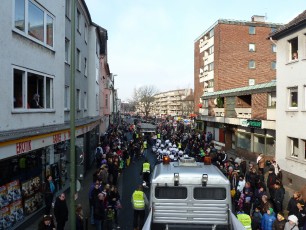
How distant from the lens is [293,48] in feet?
65.4

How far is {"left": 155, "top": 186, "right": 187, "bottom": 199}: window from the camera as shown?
8.38 metres

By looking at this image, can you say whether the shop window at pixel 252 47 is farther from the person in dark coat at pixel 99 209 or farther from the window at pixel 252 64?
the person in dark coat at pixel 99 209

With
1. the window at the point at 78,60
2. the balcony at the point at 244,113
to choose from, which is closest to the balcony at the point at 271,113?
the balcony at the point at 244,113

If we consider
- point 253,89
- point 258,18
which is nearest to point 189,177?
point 253,89

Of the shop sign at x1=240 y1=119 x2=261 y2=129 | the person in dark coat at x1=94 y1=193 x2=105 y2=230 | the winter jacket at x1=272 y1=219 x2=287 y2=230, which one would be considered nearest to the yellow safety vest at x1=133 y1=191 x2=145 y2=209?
the person in dark coat at x1=94 y1=193 x2=105 y2=230

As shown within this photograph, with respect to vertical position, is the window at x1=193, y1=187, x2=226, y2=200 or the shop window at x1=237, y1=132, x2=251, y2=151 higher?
the window at x1=193, y1=187, x2=226, y2=200

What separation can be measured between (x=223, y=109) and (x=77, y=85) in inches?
659

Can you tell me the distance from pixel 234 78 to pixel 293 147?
98.1ft

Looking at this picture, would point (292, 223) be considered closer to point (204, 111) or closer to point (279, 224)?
point (279, 224)

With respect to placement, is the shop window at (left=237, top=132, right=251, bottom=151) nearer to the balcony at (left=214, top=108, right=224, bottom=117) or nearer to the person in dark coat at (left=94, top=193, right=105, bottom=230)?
the balcony at (left=214, top=108, right=224, bottom=117)

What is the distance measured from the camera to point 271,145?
23.7 m

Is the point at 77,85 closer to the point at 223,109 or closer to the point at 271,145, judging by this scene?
the point at 271,145

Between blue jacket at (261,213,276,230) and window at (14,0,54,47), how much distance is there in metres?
9.50

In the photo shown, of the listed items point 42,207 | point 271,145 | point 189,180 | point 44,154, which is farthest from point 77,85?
point 189,180
